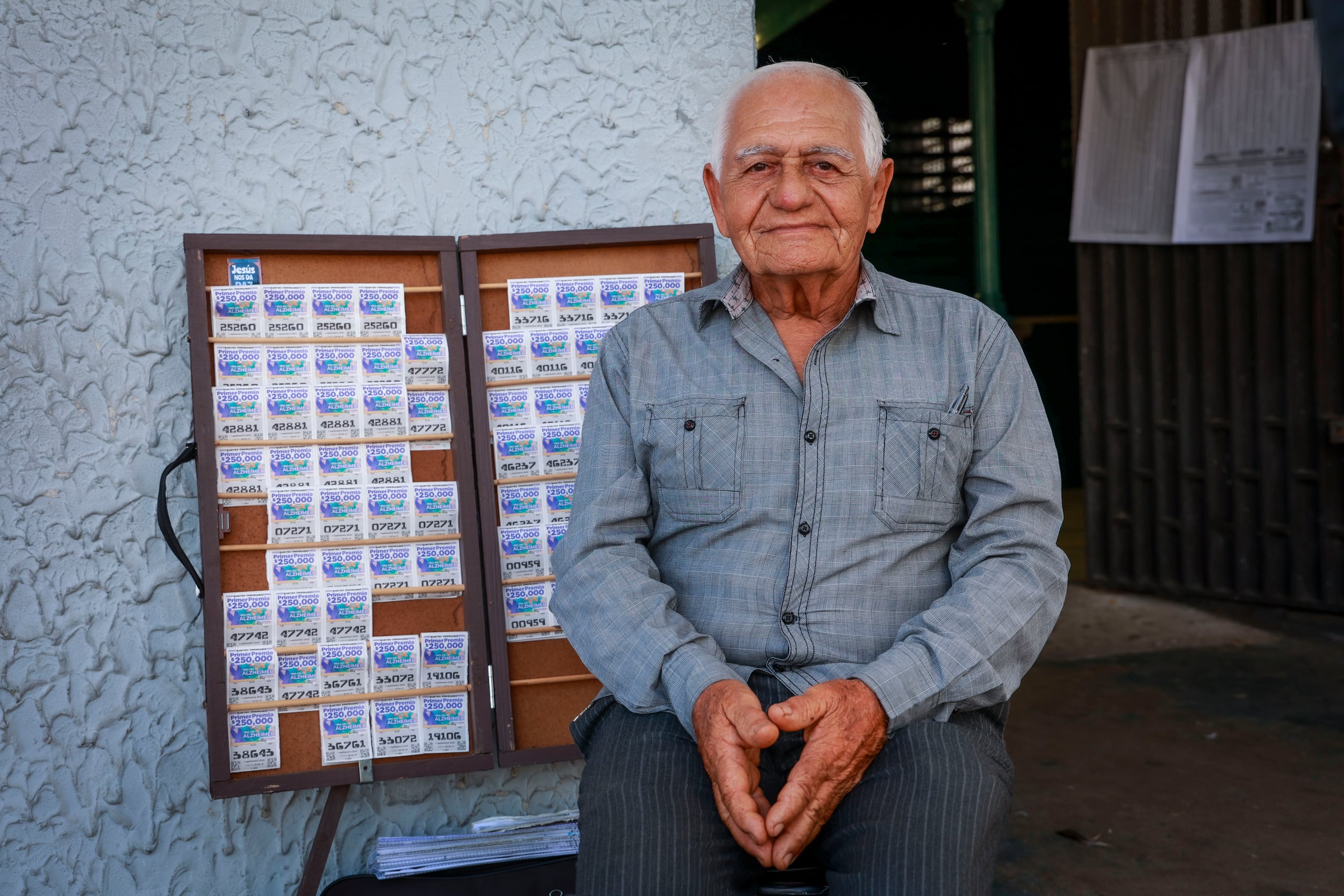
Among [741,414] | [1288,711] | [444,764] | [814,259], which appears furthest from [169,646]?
[1288,711]

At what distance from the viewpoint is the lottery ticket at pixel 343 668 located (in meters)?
2.01

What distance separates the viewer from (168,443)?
209 centimetres

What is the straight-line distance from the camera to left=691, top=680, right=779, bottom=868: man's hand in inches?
56.1

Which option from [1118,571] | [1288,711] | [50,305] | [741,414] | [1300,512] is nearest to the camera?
[741,414]

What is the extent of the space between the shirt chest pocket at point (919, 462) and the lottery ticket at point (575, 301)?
62 centimetres

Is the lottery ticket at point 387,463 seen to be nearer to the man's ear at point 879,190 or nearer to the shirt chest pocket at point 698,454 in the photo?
the shirt chest pocket at point 698,454

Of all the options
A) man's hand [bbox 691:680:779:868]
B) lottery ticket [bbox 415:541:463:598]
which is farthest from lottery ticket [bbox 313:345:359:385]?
man's hand [bbox 691:680:779:868]

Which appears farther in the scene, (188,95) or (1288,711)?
(1288,711)

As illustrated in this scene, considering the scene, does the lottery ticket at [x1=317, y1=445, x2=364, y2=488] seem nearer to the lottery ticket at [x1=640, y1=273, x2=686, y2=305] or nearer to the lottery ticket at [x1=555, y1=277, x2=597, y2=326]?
the lottery ticket at [x1=555, y1=277, x2=597, y2=326]

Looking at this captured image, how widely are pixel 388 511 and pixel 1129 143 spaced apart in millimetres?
3874

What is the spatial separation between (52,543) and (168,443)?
263 mm

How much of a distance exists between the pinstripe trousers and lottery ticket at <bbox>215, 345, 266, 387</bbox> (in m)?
0.91

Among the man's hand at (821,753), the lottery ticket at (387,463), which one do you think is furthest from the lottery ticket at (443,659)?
the man's hand at (821,753)

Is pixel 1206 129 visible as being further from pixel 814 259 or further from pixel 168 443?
pixel 168 443
